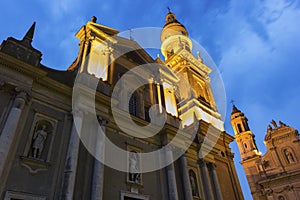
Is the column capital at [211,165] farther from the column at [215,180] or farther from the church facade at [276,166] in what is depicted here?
the church facade at [276,166]

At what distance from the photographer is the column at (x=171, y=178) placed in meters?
12.2

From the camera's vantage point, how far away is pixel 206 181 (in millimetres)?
14812

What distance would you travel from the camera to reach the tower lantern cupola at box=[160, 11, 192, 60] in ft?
105

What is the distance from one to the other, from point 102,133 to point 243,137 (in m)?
33.4

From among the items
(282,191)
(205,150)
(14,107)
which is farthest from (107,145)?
(282,191)

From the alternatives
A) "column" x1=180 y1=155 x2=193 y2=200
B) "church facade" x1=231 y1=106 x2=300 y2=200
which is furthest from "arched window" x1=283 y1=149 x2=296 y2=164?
"column" x1=180 y1=155 x2=193 y2=200

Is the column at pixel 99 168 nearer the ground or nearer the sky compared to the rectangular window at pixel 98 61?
nearer the ground

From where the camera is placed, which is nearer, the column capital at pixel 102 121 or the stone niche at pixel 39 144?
the stone niche at pixel 39 144

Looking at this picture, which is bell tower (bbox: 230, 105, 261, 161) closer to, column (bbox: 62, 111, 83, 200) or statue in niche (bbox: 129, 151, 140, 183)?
statue in niche (bbox: 129, 151, 140, 183)

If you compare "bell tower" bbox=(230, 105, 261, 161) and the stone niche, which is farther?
"bell tower" bbox=(230, 105, 261, 161)

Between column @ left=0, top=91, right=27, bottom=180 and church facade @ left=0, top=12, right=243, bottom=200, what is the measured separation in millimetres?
32

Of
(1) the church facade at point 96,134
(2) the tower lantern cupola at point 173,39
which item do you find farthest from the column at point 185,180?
(2) the tower lantern cupola at point 173,39

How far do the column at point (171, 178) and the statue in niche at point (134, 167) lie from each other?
1875 mm

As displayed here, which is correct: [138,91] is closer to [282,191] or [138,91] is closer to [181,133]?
[181,133]
